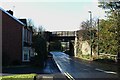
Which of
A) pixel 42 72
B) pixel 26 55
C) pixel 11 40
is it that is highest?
pixel 11 40

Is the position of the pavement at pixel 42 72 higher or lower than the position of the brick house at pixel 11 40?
lower

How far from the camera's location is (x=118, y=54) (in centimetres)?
5222

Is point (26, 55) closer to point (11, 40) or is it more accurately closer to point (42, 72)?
point (11, 40)

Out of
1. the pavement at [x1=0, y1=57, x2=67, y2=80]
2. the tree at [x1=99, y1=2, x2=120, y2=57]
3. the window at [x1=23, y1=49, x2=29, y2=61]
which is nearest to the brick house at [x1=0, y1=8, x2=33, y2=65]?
the window at [x1=23, y1=49, x2=29, y2=61]

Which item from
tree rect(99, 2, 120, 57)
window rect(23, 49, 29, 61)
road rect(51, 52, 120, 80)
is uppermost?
tree rect(99, 2, 120, 57)

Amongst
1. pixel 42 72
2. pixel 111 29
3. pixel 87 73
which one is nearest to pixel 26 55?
pixel 111 29

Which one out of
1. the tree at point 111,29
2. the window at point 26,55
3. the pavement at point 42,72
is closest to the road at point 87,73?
the pavement at point 42,72

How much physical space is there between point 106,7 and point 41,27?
45.0 m

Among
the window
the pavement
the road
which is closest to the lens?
the pavement

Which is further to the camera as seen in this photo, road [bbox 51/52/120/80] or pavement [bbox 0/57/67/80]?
road [bbox 51/52/120/80]

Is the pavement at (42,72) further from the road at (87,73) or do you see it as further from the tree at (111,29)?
the tree at (111,29)

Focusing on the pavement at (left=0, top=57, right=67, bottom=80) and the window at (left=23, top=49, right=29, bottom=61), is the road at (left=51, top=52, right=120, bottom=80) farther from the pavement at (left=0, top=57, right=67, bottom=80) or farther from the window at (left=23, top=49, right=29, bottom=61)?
the window at (left=23, top=49, right=29, bottom=61)

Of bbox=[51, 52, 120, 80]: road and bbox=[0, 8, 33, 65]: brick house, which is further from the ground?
bbox=[0, 8, 33, 65]: brick house

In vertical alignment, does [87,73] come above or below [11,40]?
below
